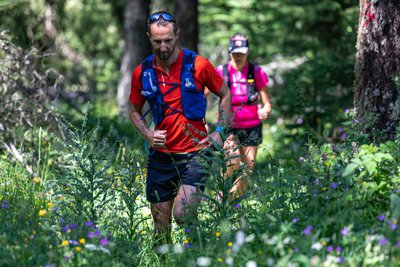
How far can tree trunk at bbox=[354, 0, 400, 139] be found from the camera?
693cm

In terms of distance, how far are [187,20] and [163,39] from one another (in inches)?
248

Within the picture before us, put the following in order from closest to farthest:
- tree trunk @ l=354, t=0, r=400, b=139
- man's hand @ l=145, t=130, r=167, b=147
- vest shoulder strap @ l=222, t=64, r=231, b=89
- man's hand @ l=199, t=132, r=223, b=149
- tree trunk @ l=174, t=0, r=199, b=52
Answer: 1. man's hand @ l=199, t=132, r=223, b=149
2. man's hand @ l=145, t=130, r=167, b=147
3. tree trunk @ l=354, t=0, r=400, b=139
4. vest shoulder strap @ l=222, t=64, r=231, b=89
5. tree trunk @ l=174, t=0, r=199, b=52

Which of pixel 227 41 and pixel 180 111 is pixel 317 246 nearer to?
pixel 180 111

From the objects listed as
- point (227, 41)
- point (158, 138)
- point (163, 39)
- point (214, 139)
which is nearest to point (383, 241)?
point (214, 139)

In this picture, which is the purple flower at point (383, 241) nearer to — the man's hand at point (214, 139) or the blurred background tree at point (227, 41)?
the man's hand at point (214, 139)

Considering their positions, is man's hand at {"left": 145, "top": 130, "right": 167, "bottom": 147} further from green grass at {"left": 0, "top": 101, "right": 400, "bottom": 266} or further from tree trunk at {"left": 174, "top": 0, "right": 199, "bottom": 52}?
tree trunk at {"left": 174, "top": 0, "right": 199, "bottom": 52}

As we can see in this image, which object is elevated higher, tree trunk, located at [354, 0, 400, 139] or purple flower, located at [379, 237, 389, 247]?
tree trunk, located at [354, 0, 400, 139]

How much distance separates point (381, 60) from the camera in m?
6.99

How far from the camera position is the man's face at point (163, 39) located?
5784mm

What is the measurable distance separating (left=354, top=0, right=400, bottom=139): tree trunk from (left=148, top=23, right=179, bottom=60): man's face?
221cm

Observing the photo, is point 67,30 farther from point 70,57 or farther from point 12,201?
point 12,201

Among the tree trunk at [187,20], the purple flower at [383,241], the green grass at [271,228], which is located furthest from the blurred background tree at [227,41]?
the purple flower at [383,241]

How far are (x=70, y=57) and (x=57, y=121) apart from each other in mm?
17556

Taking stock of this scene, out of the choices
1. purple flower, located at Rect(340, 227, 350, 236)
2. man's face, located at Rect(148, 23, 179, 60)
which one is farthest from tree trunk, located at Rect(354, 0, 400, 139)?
purple flower, located at Rect(340, 227, 350, 236)
